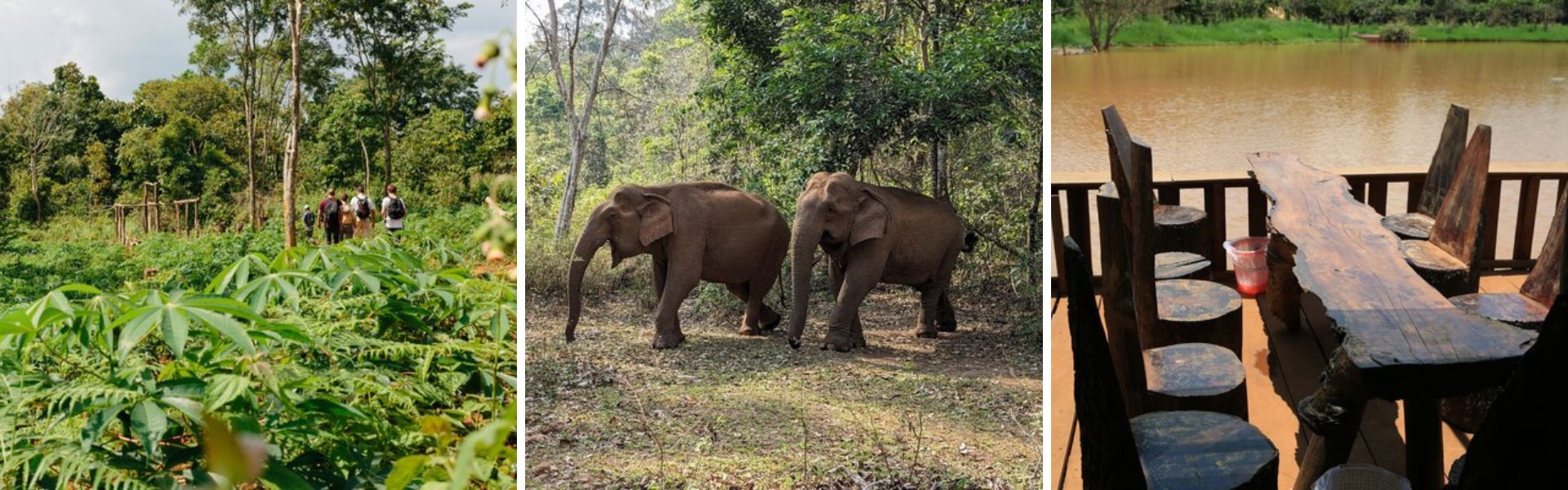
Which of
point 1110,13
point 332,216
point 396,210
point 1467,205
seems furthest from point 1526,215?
point 1110,13

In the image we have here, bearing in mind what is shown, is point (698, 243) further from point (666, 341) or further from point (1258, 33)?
point (1258, 33)

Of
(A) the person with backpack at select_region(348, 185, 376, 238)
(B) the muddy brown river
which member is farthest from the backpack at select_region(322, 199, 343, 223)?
(B) the muddy brown river

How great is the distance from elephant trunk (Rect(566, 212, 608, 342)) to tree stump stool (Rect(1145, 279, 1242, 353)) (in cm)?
152

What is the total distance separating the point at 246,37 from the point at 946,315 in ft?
32.2

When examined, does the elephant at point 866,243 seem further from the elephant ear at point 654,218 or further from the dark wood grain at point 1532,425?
the dark wood grain at point 1532,425

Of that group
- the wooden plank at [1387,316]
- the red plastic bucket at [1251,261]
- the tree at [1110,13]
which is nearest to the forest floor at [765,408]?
the wooden plank at [1387,316]

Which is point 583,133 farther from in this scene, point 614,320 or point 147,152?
point 147,152

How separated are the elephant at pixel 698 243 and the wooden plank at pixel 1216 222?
8.55 feet

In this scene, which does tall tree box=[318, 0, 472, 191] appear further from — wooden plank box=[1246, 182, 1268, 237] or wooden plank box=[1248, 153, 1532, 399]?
wooden plank box=[1248, 153, 1532, 399]

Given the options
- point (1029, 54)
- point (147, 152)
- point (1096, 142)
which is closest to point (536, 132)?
point (1029, 54)

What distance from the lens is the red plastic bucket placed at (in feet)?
15.7

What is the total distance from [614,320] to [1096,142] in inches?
625

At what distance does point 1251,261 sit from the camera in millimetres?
Result: 4801

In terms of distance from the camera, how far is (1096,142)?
17.9 meters
